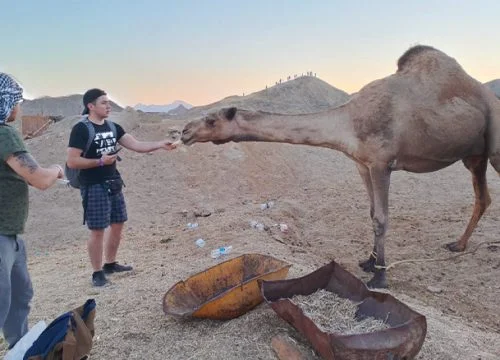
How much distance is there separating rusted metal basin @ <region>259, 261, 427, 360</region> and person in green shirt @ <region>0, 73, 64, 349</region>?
170 cm

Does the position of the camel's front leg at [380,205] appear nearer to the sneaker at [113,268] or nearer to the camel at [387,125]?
the camel at [387,125]

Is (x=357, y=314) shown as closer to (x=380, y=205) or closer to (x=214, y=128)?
(x=380, y=205)

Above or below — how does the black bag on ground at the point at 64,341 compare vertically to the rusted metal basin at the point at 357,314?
below

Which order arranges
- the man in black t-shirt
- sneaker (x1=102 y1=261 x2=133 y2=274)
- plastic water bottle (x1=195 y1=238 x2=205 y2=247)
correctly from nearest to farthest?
1. the man in black t-shirt
2. sneaker (x1=102 y1=261 x2=133 y2=274)
3. plastic water bottle (x1=195 y1=238 x2=205 y2=247)

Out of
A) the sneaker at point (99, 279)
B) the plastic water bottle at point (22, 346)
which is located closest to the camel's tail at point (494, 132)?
the sneaker at point (99, 279)

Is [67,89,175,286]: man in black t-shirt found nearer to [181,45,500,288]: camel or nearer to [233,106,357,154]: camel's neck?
[181,45,500,288]: camel

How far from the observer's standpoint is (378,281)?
5.64 meters

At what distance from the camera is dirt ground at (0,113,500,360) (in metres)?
3.86

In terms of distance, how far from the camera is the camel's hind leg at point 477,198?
23.3ft

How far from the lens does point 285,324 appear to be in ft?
12.4

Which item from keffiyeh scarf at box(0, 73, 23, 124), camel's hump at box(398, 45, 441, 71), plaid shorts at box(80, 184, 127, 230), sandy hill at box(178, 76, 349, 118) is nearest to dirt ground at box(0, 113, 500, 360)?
plaid shorts at box(80, 184, 127, 230)

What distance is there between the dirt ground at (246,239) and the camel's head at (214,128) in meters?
1.39

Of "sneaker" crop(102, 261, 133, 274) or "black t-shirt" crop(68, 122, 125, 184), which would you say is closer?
"black t-shirt" crop(68, 122, 125, 184)

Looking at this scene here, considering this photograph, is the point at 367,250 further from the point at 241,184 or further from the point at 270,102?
the point at 270,102
